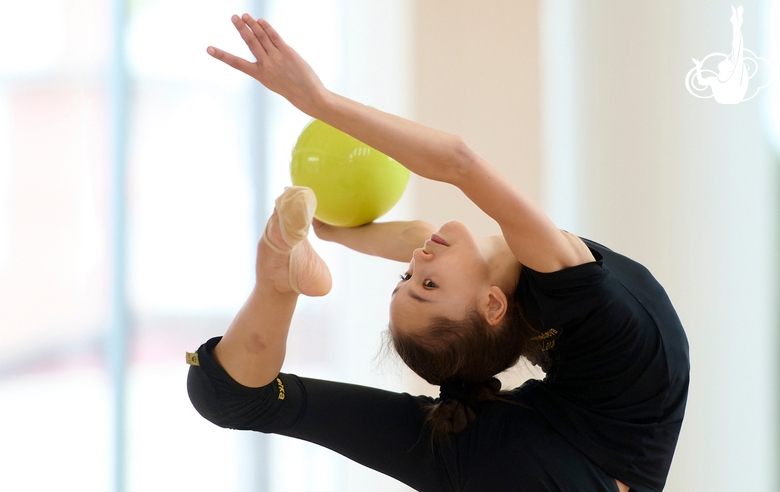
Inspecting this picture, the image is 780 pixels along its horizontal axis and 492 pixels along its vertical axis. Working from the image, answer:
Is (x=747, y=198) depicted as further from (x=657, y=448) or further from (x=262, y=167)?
(x=262, y=167)

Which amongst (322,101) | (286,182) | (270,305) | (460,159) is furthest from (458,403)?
(286,182)

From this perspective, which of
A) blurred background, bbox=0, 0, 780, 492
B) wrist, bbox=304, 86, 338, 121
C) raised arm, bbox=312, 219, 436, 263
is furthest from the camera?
blurred background, bbox=0, 0, 780, 492

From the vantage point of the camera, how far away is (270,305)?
133 cm

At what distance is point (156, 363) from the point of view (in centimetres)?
189

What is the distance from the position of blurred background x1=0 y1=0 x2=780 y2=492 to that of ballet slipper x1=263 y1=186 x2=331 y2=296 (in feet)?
1.27

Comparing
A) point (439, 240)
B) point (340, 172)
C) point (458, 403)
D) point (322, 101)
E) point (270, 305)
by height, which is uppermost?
point (322, 101)

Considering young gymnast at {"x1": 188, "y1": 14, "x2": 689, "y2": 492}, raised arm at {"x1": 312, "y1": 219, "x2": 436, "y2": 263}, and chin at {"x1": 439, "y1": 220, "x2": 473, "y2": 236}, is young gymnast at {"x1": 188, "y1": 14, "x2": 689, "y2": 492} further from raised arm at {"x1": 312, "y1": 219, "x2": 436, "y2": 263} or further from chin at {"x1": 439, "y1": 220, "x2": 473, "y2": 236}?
raised arm at {"x1": 312, "y1": 219, "x2": 436, "y2": 263}

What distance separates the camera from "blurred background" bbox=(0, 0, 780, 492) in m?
1.71

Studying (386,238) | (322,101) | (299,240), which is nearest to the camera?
(322,101)

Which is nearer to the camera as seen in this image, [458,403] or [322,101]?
[322,101]

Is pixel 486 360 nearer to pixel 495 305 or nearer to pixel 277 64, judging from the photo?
pixel 495 305

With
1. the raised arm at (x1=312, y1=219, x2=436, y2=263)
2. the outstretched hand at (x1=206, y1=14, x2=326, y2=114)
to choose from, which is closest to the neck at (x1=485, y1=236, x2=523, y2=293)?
the raised arm at (x1=312, y1=219, x2=436, y2=263)

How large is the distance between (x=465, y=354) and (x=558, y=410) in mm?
187

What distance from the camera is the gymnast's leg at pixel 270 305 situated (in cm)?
127
